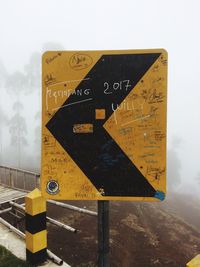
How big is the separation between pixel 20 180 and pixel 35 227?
28.7m

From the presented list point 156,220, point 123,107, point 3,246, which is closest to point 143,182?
Result: point 123,107

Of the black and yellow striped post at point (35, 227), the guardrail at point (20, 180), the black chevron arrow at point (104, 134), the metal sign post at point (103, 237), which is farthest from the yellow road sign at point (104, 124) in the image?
the guardrail at point (20, 180)

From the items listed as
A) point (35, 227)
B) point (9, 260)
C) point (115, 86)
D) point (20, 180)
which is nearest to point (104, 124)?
point (115, 86)

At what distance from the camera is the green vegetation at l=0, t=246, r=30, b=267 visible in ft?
17.0

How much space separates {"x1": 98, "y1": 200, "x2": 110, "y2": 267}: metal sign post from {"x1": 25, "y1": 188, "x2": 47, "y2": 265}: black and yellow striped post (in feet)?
8.76

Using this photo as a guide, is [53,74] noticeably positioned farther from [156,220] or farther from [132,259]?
[156,220]

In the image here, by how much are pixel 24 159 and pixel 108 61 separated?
258 ft

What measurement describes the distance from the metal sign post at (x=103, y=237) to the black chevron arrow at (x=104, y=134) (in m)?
0.14

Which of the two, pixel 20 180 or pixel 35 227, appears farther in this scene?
pixel 20 180

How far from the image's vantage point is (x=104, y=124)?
7.85 ft

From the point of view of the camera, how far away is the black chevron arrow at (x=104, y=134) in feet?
7.82

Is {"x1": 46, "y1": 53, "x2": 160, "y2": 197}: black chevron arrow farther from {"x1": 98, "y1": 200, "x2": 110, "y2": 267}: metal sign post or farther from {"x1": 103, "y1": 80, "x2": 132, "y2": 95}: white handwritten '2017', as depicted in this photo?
{"x1": 98, "y1": 200, "x2": 110, "y2": 267}: metal sign post
